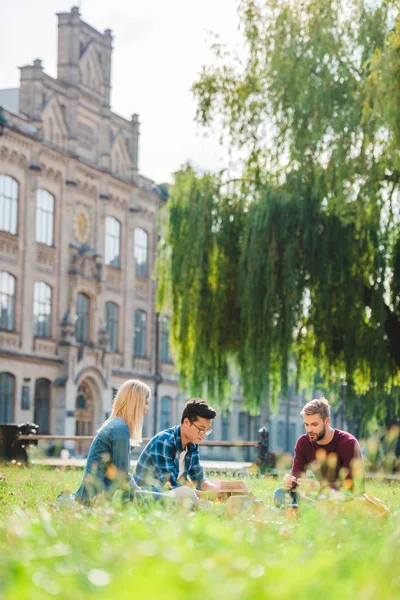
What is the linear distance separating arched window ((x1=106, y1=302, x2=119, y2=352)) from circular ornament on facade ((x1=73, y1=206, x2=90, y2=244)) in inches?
127

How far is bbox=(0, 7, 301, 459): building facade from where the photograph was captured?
38594 millimetres

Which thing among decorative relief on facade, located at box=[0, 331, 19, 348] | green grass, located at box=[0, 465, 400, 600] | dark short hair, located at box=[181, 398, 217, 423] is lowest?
green grass, located at box=[0, 465, 400, 600]

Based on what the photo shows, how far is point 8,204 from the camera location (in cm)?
3828

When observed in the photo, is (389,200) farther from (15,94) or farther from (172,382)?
(172,382)

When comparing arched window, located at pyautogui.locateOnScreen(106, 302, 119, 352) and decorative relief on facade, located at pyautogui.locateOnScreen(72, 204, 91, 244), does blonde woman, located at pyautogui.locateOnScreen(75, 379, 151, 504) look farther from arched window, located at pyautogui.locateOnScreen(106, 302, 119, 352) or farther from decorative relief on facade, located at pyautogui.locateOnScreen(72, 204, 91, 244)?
arched window, located at pyautogui.locateOnScreen(106, 302, 119, 352)

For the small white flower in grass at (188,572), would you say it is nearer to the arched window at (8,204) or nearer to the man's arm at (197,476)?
the man's arm at (197,476)

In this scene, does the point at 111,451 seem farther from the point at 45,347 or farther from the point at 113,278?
the point at 113,278

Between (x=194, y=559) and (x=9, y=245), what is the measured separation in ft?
118

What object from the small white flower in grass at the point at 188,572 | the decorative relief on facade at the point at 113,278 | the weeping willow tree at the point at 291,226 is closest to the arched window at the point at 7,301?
the decorative relief on facade at the point at 113,278

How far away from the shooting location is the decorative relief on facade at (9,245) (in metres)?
38.1

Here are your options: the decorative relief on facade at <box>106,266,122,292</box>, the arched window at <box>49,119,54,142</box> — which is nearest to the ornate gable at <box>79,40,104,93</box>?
the arched window at <box>49,119,54,142</box>

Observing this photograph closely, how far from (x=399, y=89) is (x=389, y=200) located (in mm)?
4127

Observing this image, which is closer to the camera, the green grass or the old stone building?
the green grass

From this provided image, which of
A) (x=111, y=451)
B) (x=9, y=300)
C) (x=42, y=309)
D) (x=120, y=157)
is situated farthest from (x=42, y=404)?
(x=111, y=451)
